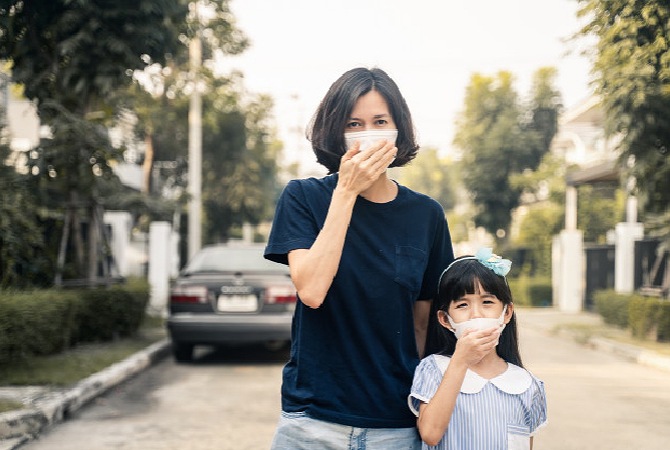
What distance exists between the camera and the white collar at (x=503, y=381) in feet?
8.41

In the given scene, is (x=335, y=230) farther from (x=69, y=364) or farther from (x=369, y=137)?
(x=69, y=364)

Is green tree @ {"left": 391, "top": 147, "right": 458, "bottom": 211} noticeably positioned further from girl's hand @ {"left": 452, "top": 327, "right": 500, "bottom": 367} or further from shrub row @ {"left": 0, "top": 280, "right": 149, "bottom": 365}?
girl's hand @ {"left": 452, "top": 327, "right": 500, "bottom": 367}

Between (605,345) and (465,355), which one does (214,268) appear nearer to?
(605,345)

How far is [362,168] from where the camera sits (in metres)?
2.19

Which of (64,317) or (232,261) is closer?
(64,317)

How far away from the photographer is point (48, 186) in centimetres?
1201

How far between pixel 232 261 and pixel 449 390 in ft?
31.3

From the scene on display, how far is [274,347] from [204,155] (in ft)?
73.3

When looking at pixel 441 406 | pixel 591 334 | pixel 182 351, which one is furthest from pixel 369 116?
pixel 591 334

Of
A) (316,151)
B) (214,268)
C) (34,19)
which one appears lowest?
(214,268)

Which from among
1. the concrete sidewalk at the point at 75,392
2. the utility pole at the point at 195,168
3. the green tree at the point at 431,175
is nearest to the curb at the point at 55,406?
the concrete sidewalk at the point at 75,392

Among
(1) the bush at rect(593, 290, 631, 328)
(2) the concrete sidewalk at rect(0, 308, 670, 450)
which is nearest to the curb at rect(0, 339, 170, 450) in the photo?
(2) the concrete sidewalk at rect(0, 308, 670, 450)

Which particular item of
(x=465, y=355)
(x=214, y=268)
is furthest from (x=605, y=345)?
(x=465, y=355)

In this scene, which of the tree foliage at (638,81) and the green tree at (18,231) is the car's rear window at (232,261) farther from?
the tree foliage at (638,81)
